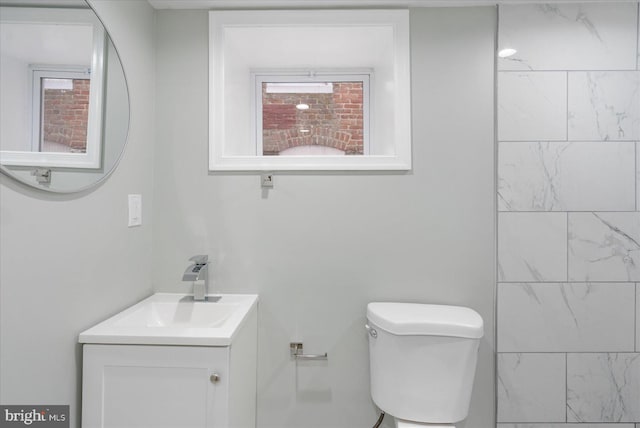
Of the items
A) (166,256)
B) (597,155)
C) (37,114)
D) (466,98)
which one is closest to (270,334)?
(166,256)

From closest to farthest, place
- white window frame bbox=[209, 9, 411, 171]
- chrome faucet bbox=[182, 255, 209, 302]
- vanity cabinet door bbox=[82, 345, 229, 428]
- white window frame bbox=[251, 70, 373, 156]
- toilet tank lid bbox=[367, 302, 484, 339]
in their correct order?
1. vanity cabinet door bbox=[82, 345, 229, 428]
2. toilet tank lid bbox=[367, 302, 484, 339]
3. chrome faucet bbox=[182, 255, 209, 302]
4. white window frame bbox=[209, 9, 411, 171]
5. white window frame bbox=[251, 70, 373, 156]

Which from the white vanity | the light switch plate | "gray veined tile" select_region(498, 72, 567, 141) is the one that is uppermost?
"gray veined tile" select_region(498, 72, 567, 141)

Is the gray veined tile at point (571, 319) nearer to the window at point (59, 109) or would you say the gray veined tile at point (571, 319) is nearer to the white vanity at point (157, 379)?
the white vanity at point (157, 379)

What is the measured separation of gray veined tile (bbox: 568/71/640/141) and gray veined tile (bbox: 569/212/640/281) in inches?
14.6

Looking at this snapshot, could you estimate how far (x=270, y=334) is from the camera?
1.56m

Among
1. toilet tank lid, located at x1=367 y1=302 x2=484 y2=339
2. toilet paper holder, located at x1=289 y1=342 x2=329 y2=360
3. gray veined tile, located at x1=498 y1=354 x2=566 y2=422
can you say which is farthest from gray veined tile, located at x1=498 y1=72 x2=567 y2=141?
toilet paper holder, located at x1=289 y1=342 x2=329 y2=360

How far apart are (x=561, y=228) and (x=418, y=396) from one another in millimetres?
988

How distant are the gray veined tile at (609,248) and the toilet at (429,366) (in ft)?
2.09

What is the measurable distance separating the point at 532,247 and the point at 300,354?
117cm

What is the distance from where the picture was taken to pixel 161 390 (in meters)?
1.05

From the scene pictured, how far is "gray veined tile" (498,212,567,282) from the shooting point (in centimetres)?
153

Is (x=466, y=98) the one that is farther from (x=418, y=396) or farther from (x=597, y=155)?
(x=418, y=396)

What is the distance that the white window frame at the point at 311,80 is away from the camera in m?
1.86

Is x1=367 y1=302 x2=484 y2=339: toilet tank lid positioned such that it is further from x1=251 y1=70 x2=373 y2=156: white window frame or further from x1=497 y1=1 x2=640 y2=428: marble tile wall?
x1=251 y1=70 x2=373 y2=156: white window frame
